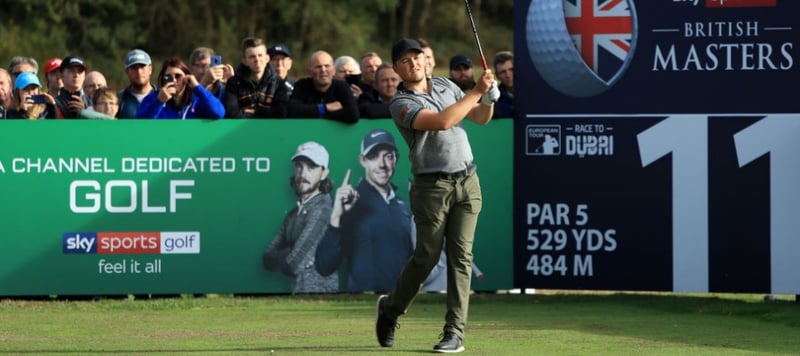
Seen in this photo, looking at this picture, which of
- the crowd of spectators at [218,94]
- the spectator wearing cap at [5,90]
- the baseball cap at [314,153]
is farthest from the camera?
the spectator wearing cap at [5,90]

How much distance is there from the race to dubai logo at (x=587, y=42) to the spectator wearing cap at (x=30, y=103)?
14.2 feet

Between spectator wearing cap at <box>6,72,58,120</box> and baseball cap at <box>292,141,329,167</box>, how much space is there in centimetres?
220

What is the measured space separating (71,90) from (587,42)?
4682mm

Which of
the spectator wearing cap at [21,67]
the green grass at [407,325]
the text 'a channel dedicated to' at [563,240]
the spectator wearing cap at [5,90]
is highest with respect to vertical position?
the spectator wearing cap at [21,67]

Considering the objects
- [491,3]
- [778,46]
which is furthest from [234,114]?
[491,3]

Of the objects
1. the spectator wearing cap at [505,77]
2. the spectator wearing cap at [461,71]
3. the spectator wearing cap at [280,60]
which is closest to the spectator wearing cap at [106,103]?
the spectator wearing cap at [280,60]

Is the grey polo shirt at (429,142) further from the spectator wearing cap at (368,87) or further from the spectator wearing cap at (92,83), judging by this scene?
the spectator wearing cap at (92,83)

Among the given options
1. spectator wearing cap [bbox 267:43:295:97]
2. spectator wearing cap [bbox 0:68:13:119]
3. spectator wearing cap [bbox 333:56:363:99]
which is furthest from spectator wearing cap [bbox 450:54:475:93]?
spectator wearing cap [bbox 0:68:13:119]

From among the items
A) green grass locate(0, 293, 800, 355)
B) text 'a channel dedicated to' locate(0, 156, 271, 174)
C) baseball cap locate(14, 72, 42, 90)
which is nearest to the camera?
green grass locate(0, 293, 800, 355)

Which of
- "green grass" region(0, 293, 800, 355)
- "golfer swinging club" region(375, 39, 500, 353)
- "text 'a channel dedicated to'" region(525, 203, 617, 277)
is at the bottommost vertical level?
"green grass" region(0, 293, 800, 355)

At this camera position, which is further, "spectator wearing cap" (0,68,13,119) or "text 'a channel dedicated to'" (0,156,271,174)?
"spectator wearing cap" (0,68,13,119)

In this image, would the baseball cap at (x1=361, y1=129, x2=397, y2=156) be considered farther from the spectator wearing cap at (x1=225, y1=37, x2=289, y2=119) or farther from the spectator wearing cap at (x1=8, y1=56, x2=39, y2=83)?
the spectator wearing cap at (x1=8, y1=56, x2=39, y2=83)

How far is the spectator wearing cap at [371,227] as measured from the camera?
14.7 metres

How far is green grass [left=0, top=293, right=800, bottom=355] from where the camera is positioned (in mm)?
11047
